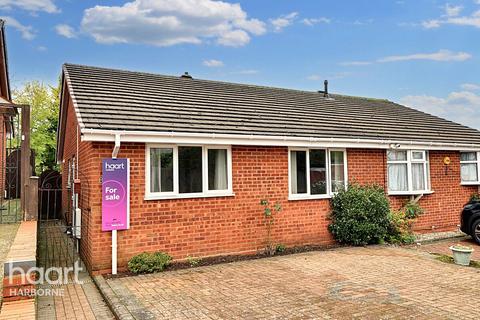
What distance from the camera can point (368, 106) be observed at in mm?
15852

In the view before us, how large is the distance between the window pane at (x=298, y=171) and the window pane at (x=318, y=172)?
0.24 metres

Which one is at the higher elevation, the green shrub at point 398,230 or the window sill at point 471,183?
the window sill at point 471,183

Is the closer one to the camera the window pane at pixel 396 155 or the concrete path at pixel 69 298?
the concrete path at pixel 69 298

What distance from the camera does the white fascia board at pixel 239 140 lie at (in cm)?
704

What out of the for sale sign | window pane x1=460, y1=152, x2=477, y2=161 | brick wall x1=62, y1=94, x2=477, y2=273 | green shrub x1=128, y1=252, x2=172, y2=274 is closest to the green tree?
brick wall x1=62, y1=94, x2=477, y2=273

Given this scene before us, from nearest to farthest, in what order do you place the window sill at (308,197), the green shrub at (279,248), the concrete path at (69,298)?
the concrete path at (69,298)
the green shrub at (279,248)
the window sill at (308,197)

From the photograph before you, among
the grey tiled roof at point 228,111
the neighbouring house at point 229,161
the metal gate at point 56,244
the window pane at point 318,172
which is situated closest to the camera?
the neighbouring house at point 229,161

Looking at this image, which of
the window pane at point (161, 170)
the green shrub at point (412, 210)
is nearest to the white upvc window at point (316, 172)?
the green shrub at point (412, 210)

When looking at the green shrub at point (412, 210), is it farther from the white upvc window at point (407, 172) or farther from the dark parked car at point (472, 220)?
the dark parked car at point (472, 220)

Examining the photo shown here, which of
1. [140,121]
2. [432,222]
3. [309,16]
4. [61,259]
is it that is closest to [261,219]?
[140,121]

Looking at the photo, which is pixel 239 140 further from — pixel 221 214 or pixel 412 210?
pixel 412 210

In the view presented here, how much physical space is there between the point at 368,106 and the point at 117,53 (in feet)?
45.1

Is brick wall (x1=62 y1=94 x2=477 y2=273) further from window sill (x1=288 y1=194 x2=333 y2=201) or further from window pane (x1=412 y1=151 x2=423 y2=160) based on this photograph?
window pane (x1=412 y1=151 x2=423 y2=160)

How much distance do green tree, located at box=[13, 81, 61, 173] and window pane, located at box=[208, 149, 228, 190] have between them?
2475 centimetres
